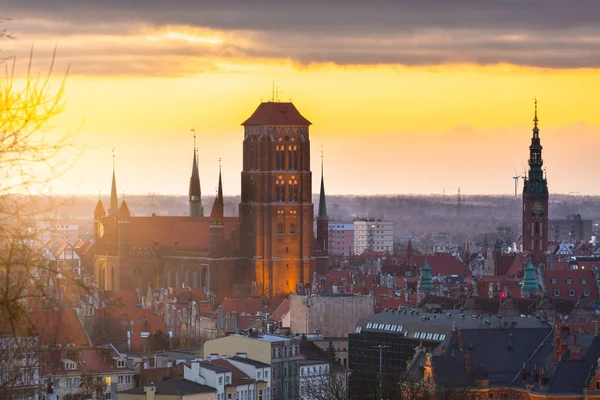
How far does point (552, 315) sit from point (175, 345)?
26940 millimetres

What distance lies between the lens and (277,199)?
184m

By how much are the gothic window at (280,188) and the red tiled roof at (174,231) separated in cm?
681

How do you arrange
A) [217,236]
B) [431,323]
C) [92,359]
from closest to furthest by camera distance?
[92,359], [431,323], [217,236]

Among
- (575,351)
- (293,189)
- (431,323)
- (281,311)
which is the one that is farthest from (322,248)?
(575,351)

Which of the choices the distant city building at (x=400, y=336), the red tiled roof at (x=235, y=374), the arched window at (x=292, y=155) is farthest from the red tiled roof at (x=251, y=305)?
the red tiled roof at (x=235, y=374)

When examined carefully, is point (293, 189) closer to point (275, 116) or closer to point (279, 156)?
point (279, 156)

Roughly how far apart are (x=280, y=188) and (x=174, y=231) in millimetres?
16544

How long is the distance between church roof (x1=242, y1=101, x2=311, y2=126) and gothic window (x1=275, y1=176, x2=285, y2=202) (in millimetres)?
5706

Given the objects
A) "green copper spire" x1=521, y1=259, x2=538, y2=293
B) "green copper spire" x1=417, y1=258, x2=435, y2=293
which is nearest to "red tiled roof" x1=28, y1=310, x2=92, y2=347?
"green copper spire" x1=521, y1=259, x2=538, y2=293

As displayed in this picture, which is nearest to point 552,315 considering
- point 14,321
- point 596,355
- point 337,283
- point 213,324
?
point 213,324

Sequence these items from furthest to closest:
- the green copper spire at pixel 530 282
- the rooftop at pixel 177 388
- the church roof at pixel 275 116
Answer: the church roof at pixel 275 116, the green copper spire at pixel 530 282, the rooftop at pixel 177 388

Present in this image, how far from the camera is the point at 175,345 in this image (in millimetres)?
131000

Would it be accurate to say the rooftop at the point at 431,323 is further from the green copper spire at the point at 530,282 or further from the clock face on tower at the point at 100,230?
the clock face on tower at the point at 100,230

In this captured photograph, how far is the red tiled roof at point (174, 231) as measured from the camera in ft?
620
